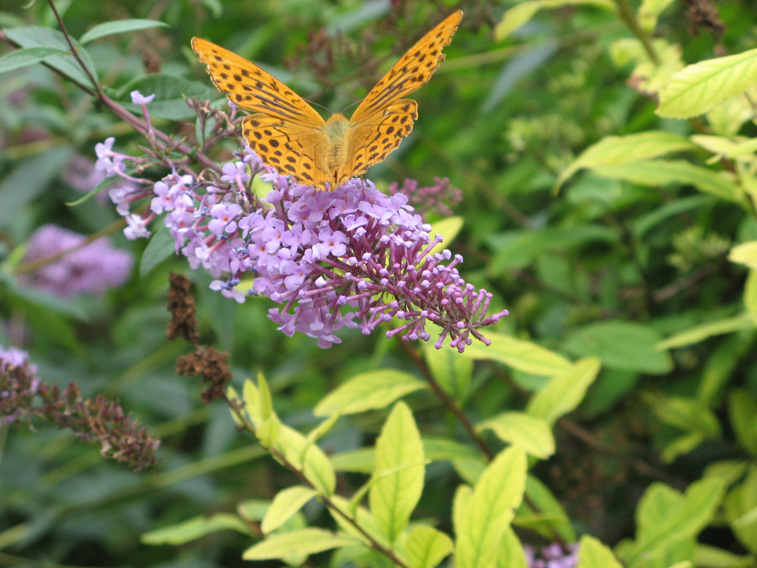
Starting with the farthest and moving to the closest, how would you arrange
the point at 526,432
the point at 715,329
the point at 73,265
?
the point at 73,265 < the point at 715,329 < the point at 526,432

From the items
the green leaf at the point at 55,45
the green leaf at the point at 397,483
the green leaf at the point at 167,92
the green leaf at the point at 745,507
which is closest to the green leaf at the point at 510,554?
the green leaf at the point at 397,483

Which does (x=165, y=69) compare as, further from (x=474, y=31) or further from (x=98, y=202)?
(x=98, y=202)

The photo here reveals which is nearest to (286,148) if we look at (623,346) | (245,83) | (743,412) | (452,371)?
(245,83)

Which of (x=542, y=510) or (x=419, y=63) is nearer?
(x=419, y=63)

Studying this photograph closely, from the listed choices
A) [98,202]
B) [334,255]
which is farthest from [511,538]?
[98,202]

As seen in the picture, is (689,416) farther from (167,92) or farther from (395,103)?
(167,92)

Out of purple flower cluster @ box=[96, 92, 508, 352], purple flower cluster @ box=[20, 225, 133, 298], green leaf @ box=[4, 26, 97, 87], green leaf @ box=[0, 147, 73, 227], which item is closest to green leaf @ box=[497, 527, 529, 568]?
purple flower cluster @ box=[96, 92, 508, 352]
